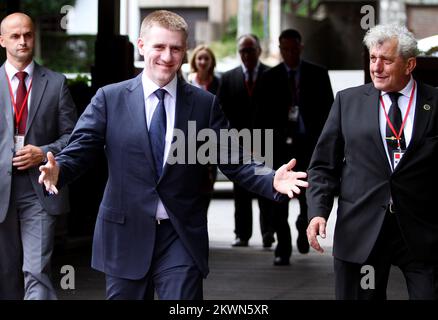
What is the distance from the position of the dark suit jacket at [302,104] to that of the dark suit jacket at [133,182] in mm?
5838

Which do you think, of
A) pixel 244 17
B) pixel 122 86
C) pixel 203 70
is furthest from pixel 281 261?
pixel 244 17

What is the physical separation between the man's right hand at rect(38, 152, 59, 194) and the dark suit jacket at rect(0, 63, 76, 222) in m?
2.02

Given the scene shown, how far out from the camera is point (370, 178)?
6.30m

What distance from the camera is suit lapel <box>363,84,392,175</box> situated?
627cm

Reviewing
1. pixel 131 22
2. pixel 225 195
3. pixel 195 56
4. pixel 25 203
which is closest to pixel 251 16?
pixel 131 22

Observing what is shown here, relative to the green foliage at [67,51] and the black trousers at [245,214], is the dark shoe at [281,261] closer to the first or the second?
the black trousers at [245,214]

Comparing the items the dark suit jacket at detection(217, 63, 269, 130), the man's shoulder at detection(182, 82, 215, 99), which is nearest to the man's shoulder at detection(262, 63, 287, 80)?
the dark suit jacket at detection(217, 63, 269, 130)

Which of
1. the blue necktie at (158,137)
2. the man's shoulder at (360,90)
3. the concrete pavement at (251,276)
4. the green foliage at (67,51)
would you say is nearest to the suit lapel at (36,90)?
the blue necktie at (158,137)

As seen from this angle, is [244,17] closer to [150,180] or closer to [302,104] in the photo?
[302,104]

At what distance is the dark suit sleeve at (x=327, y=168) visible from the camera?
642 cm

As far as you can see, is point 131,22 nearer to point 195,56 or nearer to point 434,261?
point 195,56

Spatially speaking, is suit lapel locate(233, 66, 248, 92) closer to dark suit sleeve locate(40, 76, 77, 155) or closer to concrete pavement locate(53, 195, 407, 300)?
concrete pavement locate(53, 195, 407, 300)

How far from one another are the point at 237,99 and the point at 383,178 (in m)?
7.00

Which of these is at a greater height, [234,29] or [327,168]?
[234,29]
